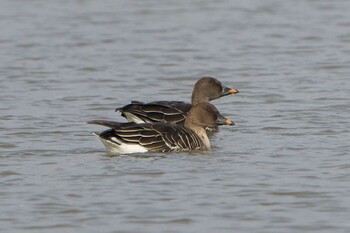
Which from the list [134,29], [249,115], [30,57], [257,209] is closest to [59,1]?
[134,29]

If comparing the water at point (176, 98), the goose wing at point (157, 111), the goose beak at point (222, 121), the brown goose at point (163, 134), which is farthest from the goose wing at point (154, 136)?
the goose wing at point (157, 111)

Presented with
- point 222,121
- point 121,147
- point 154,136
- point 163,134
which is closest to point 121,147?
point 121,147

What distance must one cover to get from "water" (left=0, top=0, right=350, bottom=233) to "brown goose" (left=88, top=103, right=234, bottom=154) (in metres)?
0.16

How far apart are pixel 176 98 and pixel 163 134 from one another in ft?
15.0

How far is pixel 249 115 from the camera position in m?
16.5

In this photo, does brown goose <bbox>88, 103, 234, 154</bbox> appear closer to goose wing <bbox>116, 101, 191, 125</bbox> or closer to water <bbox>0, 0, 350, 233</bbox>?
water <bbox>0, 0, 350, 233</bbox>

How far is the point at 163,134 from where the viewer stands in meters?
13.6

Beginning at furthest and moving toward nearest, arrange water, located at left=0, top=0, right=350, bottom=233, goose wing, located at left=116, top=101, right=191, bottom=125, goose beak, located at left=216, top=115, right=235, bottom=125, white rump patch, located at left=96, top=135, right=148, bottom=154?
1. goose wing, located at left=116, top=101, right=191, bottom=125
2. goose beak, located at left=216, top=115, right=235, bottom=125
3. white rump patch, located at left=96, top=135, right=148, bottom=154
4. water, located at left=0, top=0, right=350, bottom=233

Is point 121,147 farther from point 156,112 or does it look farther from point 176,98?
point 176,98

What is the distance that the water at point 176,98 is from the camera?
10.8 metres

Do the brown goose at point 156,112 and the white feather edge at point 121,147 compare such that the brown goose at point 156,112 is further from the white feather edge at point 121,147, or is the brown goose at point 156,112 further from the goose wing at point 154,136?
the white feather edge at point 121,147

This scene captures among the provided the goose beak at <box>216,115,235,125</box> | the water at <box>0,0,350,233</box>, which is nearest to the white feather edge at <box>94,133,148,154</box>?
the water at <box>0,0,350,233</box>

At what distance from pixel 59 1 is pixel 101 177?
16.4 meters

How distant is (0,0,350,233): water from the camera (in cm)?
1078
